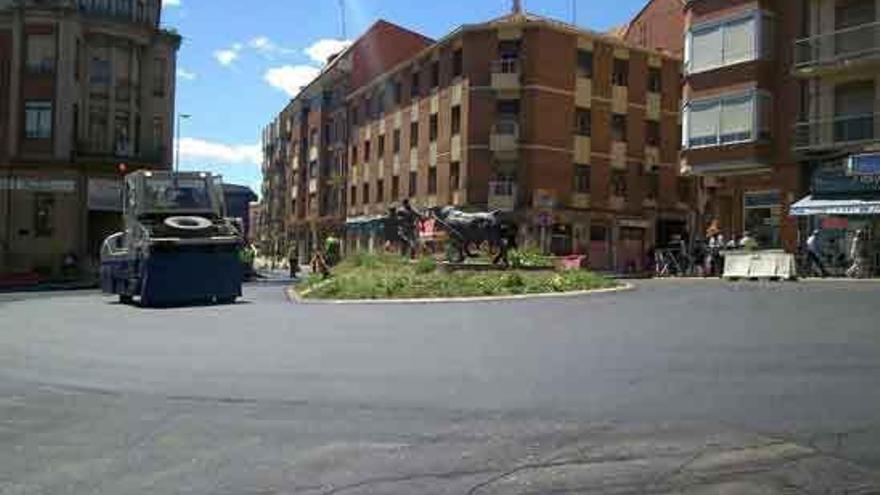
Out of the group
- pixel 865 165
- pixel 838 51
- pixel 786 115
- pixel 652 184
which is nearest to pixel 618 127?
pixel 652 184

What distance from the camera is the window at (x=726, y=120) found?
34781 mm

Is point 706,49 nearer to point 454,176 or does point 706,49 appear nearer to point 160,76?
point 454,176

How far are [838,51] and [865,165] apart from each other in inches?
188

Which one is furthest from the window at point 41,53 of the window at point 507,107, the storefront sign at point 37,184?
the window at point 507,107

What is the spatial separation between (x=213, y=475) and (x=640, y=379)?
4.59 metres

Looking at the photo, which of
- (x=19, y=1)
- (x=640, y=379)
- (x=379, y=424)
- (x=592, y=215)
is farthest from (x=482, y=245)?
(x=19, y=1)

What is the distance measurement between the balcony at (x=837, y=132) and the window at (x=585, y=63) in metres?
19.9

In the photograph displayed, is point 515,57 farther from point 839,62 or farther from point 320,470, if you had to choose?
point 320,470

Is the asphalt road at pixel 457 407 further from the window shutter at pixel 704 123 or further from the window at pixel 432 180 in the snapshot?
the window at pixel 432 180

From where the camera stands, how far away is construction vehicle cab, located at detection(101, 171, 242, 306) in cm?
2262

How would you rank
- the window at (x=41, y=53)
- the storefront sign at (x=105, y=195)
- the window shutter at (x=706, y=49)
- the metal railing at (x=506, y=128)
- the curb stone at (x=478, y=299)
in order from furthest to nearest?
the metal railing at (x=506, y=128)
the storefront sign at (x=105, y=195)
the window at (x=41, y=53)
the window shutter at (x=706, y=49)
the curb stone at (x=478, y=299)

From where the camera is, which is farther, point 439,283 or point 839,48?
point 839,48

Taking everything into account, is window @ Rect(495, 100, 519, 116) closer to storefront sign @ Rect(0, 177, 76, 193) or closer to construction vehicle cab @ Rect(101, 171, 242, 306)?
storefront sign @ Rect(0, 177, 76, 193)

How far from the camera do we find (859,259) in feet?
85.8
